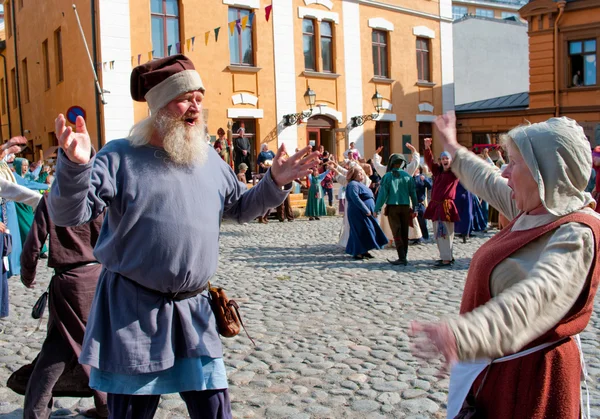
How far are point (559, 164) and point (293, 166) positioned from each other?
1.32 metres

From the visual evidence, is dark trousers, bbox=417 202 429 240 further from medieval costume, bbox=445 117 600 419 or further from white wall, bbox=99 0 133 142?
medieval costume, bbox=445 117 600 419

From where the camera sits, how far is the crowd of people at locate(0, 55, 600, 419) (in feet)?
6.61

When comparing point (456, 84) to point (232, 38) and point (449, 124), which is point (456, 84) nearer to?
point (232, 38)

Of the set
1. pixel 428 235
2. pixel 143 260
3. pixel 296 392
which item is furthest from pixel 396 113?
pixel 143 260

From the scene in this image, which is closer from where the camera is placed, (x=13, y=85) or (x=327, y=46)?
(x=327, y=46)

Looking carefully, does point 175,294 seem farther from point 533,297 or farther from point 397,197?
point 397,197

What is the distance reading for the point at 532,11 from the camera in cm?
2823

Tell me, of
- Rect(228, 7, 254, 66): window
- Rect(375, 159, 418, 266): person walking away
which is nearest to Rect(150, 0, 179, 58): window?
Rect(228, 7, 254, 66): window

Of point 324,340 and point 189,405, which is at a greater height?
point 189,405

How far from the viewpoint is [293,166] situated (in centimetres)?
311

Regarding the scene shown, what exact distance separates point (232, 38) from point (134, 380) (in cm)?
2027

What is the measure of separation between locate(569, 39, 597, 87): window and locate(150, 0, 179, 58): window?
56.3ft

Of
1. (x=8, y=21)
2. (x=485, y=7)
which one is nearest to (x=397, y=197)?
(x=8, y=21)

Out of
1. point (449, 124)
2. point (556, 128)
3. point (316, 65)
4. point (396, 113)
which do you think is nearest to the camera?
point (556, 128)
